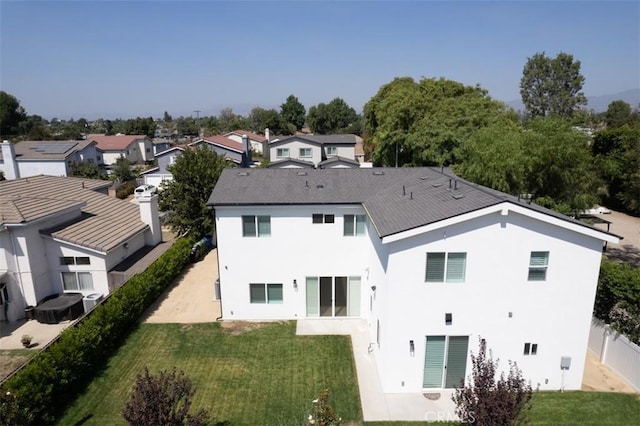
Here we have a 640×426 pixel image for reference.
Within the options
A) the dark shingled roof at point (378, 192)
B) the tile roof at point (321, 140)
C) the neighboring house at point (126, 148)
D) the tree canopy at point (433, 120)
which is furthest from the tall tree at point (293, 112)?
the dark shingled roof at point (378, 192)

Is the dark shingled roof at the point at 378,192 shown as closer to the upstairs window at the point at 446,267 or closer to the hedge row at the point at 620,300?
the upstairs window at the point at 446,267

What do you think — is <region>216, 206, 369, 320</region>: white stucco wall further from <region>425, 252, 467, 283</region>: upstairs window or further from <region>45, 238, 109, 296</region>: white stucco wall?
<region>45, 238, 109, 296</region>: white stucco wall

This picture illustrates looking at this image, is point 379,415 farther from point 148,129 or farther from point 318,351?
point 148,129

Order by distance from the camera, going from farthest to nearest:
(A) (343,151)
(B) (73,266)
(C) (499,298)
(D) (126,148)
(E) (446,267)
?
(D) (126,148)
(A) (343,151)
(B) (73,266)
(C) (499,298)
(E) (446,267)

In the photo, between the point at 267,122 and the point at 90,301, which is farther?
the point at 267,122

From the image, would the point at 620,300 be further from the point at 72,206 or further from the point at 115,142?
the point at 115,142

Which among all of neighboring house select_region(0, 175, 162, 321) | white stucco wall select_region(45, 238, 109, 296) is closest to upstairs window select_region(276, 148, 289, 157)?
neighboring house select_region(0, 175, 162, 321)

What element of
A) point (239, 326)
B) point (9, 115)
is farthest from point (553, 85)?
point (9, 115)
